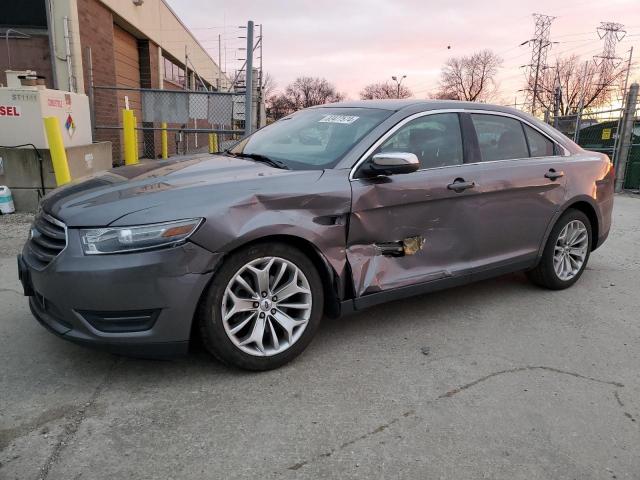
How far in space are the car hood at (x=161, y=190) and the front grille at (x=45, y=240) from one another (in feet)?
0.20

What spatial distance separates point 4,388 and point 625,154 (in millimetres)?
14283

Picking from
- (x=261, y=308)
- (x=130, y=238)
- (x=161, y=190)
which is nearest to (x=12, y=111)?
(x=161, y=190)

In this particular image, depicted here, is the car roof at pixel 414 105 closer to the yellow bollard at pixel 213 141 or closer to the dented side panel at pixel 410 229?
the dented side panel at pixel 410 229

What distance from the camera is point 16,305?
414cm

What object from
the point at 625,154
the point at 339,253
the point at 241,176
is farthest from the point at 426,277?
the point at 625,154

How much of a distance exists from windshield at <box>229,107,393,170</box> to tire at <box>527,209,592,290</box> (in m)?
2.02

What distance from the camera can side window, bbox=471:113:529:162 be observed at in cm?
424

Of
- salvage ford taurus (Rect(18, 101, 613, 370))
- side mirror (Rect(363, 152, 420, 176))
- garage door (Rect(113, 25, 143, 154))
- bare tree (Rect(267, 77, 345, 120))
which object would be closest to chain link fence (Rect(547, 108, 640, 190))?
salvage ford taurus (Rect(18, 101, 613, 370))

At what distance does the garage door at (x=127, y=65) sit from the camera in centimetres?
1508

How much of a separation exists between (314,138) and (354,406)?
6.52 ft

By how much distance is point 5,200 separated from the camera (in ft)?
24.5

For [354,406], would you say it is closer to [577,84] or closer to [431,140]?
[431,140]

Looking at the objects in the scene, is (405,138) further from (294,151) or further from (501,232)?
(501,232)

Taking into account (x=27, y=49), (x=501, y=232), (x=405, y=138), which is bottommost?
(x=501, y=232)
